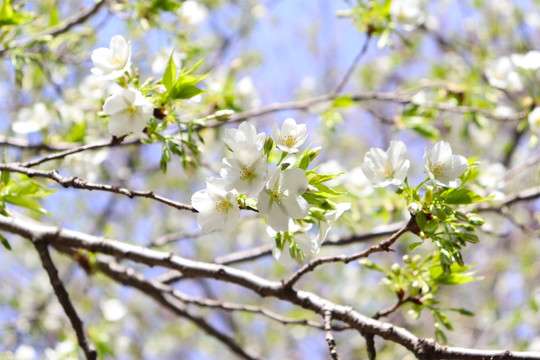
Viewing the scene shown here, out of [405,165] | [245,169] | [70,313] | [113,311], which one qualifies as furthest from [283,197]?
[113,311]

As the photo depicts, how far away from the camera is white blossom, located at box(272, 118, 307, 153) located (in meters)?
1.30

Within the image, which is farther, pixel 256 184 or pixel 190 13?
pixel 190 13

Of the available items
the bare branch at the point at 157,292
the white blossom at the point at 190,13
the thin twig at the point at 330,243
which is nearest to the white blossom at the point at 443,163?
the thin twig at the point at 330,243

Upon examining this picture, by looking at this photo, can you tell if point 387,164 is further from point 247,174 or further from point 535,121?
point 535,121

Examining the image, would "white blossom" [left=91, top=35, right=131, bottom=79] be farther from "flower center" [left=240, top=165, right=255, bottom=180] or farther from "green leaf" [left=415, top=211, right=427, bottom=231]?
"green leaf" [left=415, top=211, right=427, bottom=231]

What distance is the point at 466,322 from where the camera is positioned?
21.5ft

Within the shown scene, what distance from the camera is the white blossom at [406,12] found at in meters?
2.67

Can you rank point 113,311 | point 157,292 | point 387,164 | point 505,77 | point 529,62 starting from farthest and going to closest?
point 113,311
point 505,77
point 529,62
point 157,292
point 387,164

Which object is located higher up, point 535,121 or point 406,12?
point 406,12

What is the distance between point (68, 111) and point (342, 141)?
14.7ft

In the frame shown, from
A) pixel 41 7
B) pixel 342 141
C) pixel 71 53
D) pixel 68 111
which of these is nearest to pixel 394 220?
pixel 68 111

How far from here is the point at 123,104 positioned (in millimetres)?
1413

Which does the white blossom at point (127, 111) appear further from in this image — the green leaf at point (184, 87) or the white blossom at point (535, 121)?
the white blossom at point (535, 121)

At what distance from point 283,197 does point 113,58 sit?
2.42 ft
